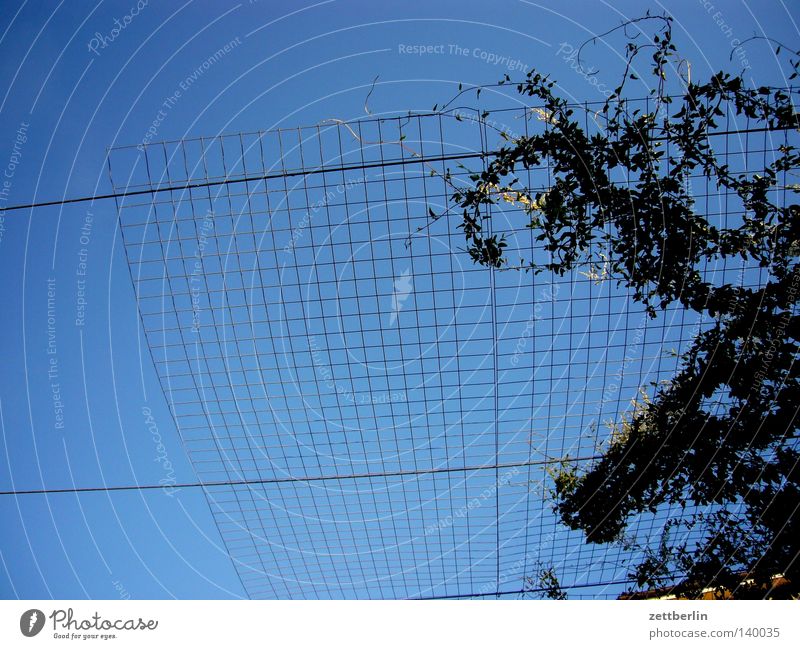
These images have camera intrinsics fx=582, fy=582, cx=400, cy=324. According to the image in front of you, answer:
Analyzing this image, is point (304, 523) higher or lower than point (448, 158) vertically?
lower

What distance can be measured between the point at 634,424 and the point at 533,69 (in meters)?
2.36

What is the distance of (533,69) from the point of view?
3.63 metres

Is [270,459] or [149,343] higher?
[149,343]

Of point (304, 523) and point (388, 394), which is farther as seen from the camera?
point (304, 523)

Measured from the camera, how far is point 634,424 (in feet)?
12.5

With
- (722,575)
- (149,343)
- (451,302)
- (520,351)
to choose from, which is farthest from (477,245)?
(722,575)

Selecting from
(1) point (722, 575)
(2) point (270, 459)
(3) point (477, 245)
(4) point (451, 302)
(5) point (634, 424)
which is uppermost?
(3) point (477, 245)

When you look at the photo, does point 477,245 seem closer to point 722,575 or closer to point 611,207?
point 611,207

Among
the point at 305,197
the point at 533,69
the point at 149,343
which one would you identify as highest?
the point at 533,69

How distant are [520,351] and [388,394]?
88 cm

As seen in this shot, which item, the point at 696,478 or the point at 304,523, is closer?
the point at 696,478

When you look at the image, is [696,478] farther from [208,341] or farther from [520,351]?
[208,341]

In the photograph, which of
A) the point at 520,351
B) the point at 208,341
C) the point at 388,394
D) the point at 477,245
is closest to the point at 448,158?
the point at 477,245

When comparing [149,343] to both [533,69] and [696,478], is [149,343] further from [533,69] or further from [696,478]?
[696,478]
